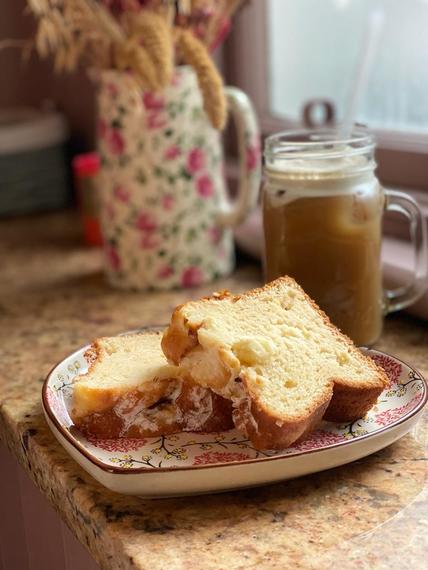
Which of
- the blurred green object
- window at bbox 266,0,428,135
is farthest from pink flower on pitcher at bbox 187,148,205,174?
the blurred green object

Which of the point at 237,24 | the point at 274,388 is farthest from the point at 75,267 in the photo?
the point at 274,388

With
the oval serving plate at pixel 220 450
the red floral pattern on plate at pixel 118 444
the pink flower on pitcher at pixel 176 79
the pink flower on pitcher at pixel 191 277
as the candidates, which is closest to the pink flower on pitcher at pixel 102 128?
the pink flower on pitcher at pixel 176 79

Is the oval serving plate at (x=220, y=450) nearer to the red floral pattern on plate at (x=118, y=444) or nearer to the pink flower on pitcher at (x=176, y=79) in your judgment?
the red floral pattern on plate at (x=118, y=444)

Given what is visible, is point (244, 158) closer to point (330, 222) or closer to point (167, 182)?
point (167, 182)

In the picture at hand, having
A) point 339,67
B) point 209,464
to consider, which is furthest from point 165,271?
point 209,464

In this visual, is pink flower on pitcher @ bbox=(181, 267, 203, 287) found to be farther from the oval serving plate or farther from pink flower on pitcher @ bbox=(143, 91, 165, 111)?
the oval serving plate

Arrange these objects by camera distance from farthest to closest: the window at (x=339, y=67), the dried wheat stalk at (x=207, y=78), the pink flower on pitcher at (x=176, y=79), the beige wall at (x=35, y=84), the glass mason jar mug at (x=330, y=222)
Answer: the beige wall at (x=35, y=84), the window at (x=339, y=67), the pink flower on pitcher at (x=176, y=79), the dried wheat stalk at (x=207, y=78), the glass mason jar mug at (x=330, y=222)
